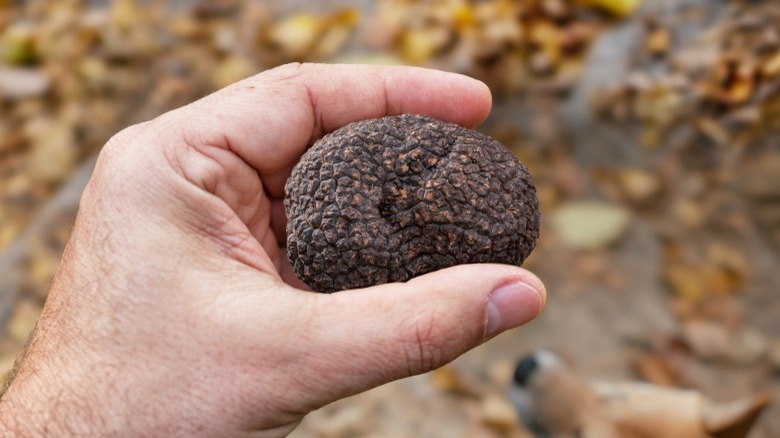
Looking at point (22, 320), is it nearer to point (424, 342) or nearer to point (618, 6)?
point (424, 342)

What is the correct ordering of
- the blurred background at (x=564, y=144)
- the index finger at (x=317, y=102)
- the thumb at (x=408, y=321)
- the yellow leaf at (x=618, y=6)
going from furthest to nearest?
1. the yellow leaf at (x=618, y=6)
2. the blurred background at (x=564, y=144)
3. the index finger at (x=317, y=102)
4. the thumb at (x=408, y=321)

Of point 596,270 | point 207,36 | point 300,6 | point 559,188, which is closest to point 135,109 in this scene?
point 207,36

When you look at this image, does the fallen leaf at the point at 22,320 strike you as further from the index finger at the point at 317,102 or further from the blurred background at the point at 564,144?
the index finger at the point at 317,102

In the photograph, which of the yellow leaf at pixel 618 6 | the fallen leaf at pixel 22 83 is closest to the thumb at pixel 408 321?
the yellow leaf at pixel 618 6

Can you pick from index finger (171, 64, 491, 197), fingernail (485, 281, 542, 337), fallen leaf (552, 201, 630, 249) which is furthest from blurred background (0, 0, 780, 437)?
fingernail (485, 281, 542, 337)

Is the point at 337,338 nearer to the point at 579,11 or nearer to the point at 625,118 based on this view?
the point at 625,118

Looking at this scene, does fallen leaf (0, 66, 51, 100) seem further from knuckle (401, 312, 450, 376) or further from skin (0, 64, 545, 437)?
knuckle (401, 312, 450, 376)

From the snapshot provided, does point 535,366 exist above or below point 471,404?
above
